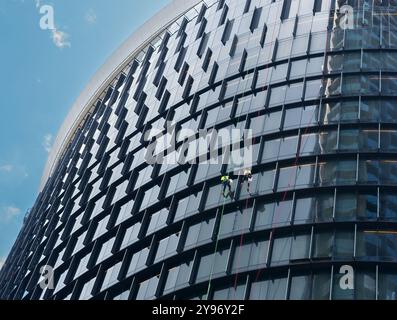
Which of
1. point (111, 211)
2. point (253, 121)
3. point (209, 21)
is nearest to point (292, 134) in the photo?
point (253, 121)

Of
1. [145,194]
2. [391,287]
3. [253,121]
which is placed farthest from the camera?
[145,194]

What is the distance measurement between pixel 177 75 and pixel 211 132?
1151 cm

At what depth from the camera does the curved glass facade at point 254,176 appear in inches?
1542

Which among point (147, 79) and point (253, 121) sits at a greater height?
point (147, 79)

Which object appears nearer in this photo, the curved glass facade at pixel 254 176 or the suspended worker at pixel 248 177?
the curved glass facade at pixel 254 176

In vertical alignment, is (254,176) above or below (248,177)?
above

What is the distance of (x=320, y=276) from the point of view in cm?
3744

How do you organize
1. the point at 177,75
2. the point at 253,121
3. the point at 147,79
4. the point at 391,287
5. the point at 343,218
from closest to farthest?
the point at 391,287
the point at 343,218
the point at 253,121
the point at 177,75
the point at 147,79

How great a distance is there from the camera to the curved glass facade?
128ft

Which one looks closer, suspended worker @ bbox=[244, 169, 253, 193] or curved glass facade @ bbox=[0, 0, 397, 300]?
curved glass facade @ bbox=[0, 0, 397, 300]

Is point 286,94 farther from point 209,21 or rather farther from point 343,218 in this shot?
point 209,21

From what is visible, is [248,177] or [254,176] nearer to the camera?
[248,177]

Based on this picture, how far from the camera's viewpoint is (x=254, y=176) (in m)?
44.8

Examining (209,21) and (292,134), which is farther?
(209,21)
